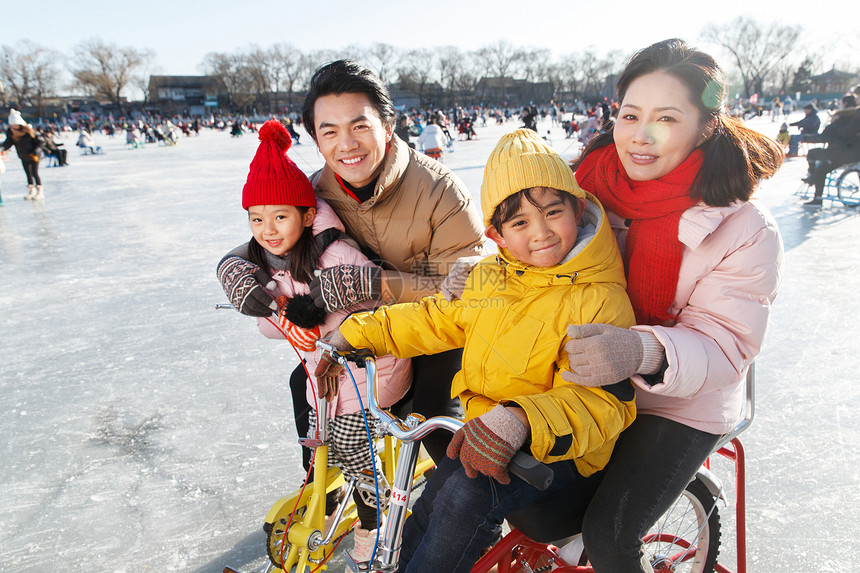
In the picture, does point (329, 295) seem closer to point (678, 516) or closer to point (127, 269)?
point (678, 516)

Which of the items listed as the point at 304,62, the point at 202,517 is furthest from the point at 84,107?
the point at 202,517

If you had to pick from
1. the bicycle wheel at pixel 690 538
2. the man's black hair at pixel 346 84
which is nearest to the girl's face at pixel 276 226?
the man's black hair at pixel 346 84

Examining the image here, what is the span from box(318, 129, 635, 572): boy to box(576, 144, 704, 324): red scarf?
0.37 feet

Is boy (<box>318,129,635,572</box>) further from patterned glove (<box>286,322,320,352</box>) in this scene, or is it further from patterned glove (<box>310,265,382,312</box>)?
patterned glove (<box>286,322,320,352</box>)

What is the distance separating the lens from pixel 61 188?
11.8m

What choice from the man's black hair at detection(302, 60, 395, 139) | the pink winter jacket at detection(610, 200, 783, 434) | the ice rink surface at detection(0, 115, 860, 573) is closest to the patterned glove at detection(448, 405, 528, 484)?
the pink winter jacket at detection(610, 200, 783, 434)

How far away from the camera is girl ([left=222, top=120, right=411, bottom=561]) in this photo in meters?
1.71

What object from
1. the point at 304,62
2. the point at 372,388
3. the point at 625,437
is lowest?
the point at 625,437

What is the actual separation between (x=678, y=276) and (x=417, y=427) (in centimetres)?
80

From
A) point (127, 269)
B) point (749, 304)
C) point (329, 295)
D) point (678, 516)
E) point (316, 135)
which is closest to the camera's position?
point (749, 304)

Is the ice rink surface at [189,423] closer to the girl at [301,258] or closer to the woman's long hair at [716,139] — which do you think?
the girl at [301,258]

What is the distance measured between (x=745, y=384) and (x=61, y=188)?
Answer: 45.6 ft

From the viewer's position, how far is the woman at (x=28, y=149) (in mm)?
10148

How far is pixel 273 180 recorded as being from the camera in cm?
171
